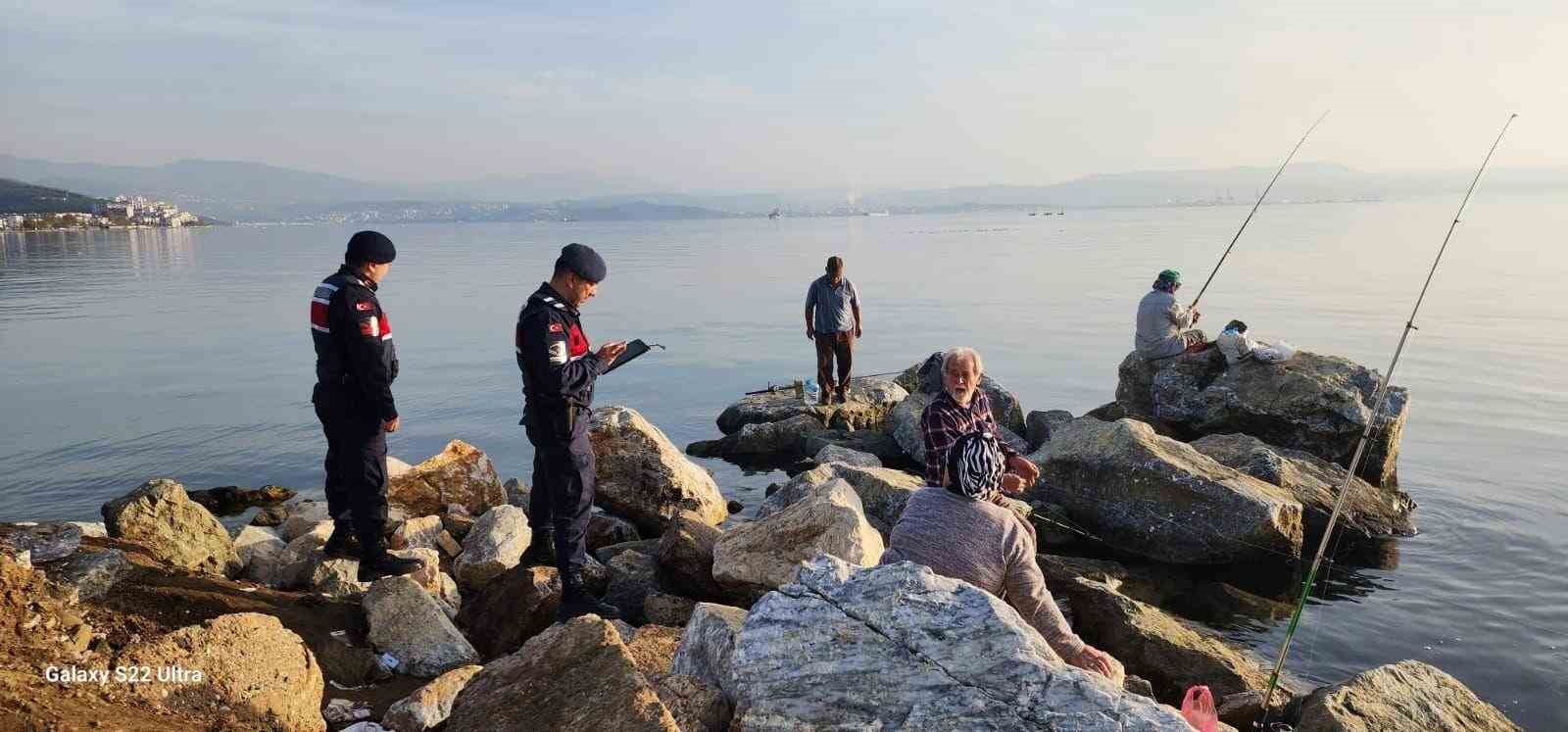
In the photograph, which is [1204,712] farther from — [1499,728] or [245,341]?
[245,341]

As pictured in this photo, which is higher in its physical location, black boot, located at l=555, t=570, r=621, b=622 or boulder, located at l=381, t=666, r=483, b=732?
boulder, located at l=381, t=666, r=483, b=732

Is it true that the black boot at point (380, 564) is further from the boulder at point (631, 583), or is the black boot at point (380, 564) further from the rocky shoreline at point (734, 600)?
the boulder at point (631, 583)

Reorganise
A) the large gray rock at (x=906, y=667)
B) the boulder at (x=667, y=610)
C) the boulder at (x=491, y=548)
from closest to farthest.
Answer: the large gray rock at (x=906, y=667) → the boulder at (x=667, y=610) → the boulder at (x=491, y=548)

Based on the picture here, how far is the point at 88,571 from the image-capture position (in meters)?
5.94

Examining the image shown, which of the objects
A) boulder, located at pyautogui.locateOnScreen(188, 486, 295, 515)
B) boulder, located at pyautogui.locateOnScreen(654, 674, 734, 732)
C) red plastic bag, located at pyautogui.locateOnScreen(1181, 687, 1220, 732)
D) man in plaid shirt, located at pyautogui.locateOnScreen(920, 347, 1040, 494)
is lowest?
boulder, located at pyautogui.locateOnScreen(188, 486, 295, 515)

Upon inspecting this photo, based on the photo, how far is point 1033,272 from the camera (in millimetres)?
45562

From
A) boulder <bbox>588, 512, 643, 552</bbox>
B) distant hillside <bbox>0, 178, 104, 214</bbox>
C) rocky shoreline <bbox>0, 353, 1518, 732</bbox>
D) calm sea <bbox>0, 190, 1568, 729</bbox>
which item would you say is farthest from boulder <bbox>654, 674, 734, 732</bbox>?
distant hillside <bbox>0, 178, 104, 214</bbox>

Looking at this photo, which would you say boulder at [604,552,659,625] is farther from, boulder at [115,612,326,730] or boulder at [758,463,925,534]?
boulder at [115,612,326,730]

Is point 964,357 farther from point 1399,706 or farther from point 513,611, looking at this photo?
point 513,611

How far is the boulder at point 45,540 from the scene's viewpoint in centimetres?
612

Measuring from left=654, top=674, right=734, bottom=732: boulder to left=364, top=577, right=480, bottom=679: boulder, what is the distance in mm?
2438

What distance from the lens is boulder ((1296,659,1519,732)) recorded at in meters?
5.00

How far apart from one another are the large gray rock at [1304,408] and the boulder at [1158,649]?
241 inches

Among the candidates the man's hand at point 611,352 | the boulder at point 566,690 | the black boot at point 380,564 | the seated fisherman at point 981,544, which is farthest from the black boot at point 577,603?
the seated fisherman at point 981,544
